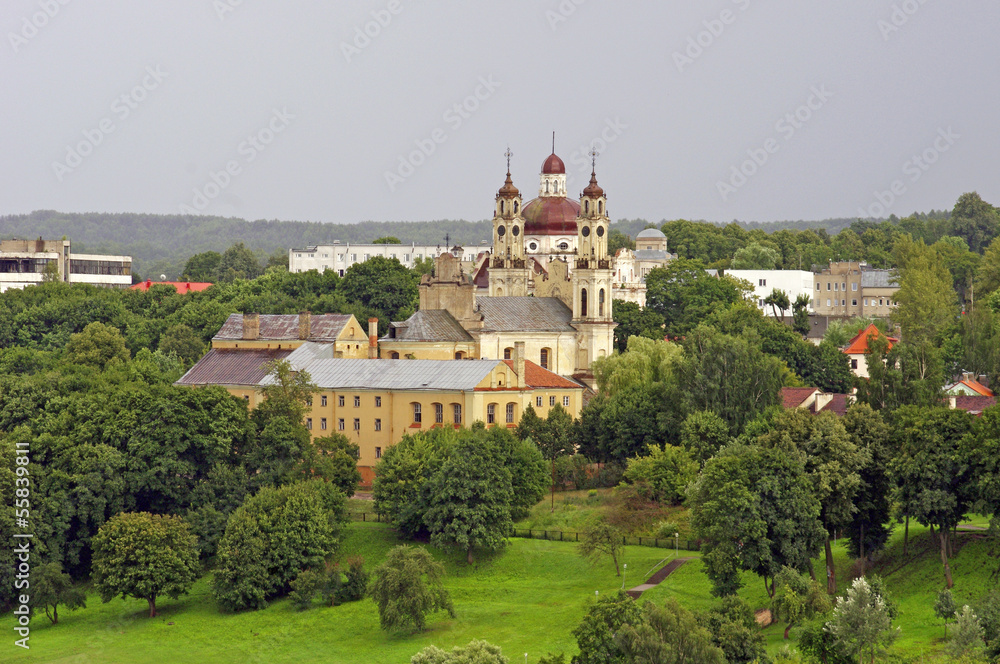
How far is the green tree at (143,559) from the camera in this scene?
2817 inches

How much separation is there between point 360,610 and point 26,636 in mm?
15244

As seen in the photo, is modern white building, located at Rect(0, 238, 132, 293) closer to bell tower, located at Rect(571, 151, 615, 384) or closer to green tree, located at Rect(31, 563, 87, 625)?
bell tower, located at Rect(571, 151, 615, 384)

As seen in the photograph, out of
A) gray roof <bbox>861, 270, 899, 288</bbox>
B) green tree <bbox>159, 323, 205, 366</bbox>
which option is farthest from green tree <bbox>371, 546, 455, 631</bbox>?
gray roof <bbox>861, 270, 899, 288</bbox>

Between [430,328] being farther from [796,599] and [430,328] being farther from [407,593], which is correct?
[796,599]

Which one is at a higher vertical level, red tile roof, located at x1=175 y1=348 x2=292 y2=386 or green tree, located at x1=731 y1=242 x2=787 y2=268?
green tree, located at x1=731 y1=242 x2=787 y2=268

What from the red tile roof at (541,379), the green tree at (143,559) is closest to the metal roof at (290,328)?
the red tile roof at (541,379)

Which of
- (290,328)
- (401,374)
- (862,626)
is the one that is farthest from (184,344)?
(862,626)

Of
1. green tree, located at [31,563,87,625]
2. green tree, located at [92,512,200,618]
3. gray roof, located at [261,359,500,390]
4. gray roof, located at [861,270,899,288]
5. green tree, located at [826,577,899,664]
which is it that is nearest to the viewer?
green tree, located at [826,577,899,664]

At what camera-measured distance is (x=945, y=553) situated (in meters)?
61.5

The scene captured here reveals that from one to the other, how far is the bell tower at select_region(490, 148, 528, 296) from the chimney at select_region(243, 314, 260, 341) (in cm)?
2418

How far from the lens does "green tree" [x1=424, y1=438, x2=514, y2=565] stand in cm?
7356

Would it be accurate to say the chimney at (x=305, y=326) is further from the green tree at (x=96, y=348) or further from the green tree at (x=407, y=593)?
the green tree at (x=407, y=593)

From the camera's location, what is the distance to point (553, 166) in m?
140

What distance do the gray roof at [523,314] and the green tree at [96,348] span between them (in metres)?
28.0
